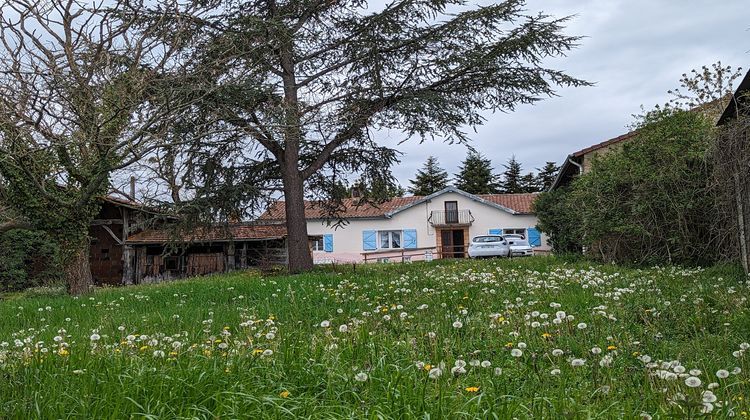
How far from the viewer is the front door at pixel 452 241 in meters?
38.5

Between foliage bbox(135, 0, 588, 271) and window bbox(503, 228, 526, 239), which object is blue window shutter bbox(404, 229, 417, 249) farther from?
foliage bbox(135, 0, 588, 271)

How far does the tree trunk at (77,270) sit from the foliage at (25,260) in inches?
348

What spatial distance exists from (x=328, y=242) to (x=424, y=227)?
676 centimetres

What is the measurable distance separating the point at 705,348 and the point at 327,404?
302cm

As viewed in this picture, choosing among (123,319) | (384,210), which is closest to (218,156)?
(123,319)

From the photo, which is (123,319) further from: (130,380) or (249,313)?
(130,380)

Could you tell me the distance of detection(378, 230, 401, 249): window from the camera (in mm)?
38156

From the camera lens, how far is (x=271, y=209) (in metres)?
17.8

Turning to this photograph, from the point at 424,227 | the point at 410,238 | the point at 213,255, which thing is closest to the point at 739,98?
the point at 213,255

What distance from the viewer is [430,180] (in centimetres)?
5600

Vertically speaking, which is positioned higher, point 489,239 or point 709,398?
point 489,239

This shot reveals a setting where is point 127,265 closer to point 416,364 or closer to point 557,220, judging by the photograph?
point 557,220

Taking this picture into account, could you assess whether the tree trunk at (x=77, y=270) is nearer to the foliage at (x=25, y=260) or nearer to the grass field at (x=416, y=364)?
the grass field at (x=416, y=364)

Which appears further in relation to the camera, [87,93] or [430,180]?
[430,180]
